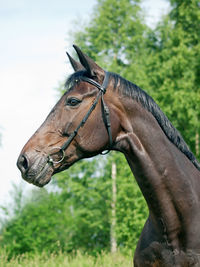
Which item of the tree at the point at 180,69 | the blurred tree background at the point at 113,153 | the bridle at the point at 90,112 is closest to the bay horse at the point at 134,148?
the bridle at the point at 90,112

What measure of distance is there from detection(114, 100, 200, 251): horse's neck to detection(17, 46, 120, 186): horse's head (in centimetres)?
20

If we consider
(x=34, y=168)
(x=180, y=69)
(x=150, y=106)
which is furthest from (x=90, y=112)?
(x=180, y=69)

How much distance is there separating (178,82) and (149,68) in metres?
2.06

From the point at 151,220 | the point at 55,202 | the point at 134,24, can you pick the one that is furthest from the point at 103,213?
the point at 151,220

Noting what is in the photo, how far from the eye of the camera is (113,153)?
20.7 meters

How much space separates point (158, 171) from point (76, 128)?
828 mm

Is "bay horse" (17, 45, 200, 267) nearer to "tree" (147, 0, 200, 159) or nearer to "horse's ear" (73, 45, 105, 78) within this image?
"horse's ear" (73, 45, 105, 78)

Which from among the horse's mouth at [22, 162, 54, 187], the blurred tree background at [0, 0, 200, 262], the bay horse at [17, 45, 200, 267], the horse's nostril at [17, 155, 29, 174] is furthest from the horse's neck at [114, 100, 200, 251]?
the blurred tree background at [0, 0, 200, 262]

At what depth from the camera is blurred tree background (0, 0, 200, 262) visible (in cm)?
1694

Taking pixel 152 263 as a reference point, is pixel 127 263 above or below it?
below

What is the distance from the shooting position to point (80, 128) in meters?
3.48

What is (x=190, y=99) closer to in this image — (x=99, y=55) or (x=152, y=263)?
(x=99, y=55)

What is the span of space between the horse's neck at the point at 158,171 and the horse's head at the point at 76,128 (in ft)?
0.64

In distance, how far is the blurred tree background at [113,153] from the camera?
16.9 m
